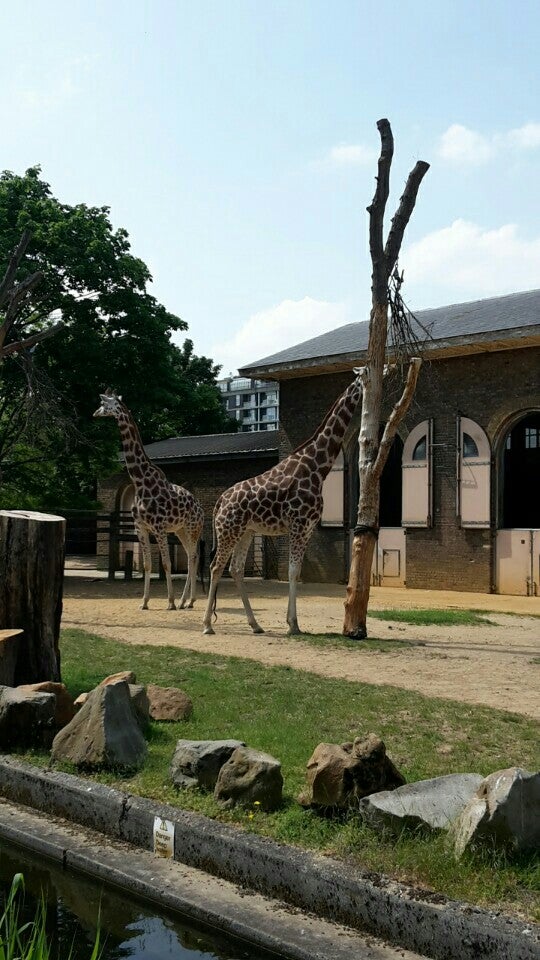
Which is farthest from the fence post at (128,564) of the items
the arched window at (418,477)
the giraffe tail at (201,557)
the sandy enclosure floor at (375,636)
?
the arched window at (418,477)

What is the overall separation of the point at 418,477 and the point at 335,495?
2.49m

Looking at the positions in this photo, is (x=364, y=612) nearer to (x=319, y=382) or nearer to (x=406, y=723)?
(x=406, y=723)

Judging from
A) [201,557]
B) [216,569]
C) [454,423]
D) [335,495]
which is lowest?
[216,569]

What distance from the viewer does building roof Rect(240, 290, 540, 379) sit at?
60.6 ft

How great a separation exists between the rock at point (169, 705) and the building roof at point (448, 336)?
36.1 ft

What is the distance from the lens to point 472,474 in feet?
63.9

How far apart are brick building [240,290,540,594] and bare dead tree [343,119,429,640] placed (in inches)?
194

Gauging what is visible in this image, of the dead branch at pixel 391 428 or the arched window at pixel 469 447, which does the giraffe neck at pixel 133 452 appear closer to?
the dead branch at pixel 391 428

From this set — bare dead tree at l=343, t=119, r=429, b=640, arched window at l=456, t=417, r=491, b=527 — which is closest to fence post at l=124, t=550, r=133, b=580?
arched window at l=456, t=417, r=491, b=527

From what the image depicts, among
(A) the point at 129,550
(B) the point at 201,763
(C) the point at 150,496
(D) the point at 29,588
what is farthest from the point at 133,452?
(B) the point at 201,763

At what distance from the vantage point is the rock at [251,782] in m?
4.59

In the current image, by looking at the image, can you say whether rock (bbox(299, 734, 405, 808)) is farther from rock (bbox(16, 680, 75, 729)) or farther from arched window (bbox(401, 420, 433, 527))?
arched window (bbox(401, 420, 433, 527))

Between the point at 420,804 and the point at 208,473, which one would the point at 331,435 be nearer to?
the point at 420,804

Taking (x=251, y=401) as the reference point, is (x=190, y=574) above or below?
below
